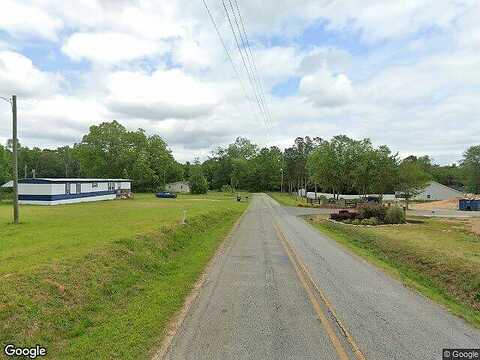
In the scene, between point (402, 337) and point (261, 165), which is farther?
point (261, 165)

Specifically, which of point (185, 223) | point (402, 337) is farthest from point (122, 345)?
point (185, 223)

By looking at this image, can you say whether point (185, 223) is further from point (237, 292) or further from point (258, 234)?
point (237, 292)

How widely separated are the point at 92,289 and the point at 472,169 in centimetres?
10197

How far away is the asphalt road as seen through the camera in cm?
629

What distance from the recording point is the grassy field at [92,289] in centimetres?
667

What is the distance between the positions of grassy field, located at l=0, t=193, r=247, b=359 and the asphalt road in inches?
30.2

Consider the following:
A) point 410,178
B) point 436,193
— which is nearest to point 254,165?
point 436,193

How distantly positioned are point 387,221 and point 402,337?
28.8m

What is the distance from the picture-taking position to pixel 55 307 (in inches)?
309

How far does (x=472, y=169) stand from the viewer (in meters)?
93.3

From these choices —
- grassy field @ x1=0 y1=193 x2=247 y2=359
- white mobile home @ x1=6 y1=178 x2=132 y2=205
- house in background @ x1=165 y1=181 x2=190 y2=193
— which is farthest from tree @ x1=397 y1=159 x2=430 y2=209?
Answer: house in background @ x1=165 y1=181 x2=190 y2=193

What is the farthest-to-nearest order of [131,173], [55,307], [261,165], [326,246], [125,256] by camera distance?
1. [261,165]
2. [131,173]
3. [326,246]
4. [125,256]
5. [55,307]

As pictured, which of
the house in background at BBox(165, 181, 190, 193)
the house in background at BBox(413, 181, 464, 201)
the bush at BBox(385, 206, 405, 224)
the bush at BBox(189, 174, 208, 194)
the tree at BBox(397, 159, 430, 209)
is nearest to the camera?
the bush at BBox(385, 206, 405, 224)

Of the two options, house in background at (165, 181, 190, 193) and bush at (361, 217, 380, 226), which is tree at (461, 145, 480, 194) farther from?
bush at (361, 217, 380, 226)
